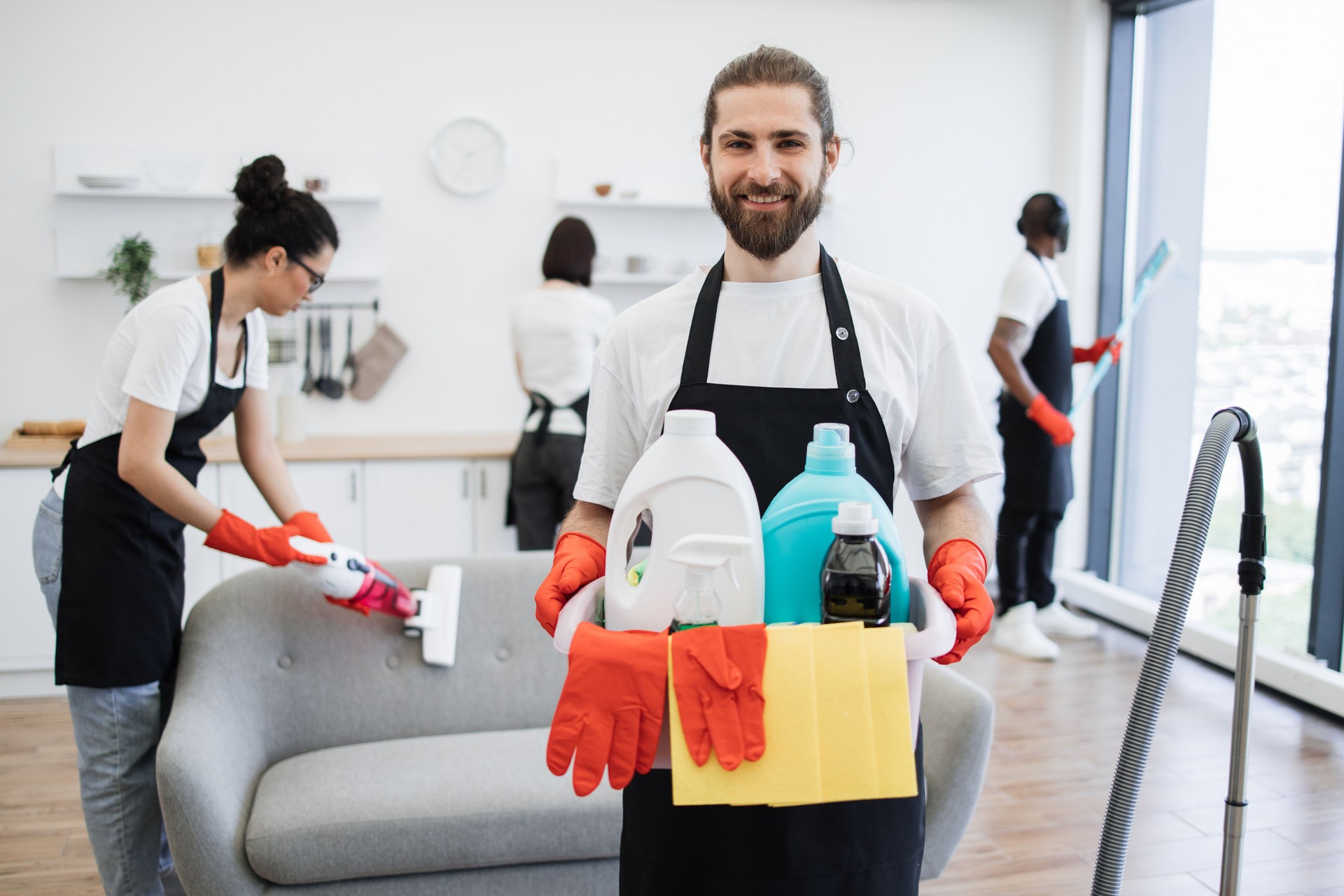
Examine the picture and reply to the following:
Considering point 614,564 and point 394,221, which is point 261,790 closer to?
point 614,564

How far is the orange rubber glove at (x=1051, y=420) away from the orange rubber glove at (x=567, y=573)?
273 centimetres

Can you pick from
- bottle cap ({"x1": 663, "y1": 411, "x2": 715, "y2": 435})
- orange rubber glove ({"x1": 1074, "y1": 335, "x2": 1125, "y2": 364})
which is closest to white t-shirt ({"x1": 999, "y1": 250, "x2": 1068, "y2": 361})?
orange rubber glove ({"x1": 1074, "y1": 335, "x2": 1125, "y2": 364})

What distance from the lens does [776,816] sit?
1.22 meters

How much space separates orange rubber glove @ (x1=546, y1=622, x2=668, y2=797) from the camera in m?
0.99

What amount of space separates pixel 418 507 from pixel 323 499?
→ 0.34 metres

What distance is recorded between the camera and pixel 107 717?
6.80 feet

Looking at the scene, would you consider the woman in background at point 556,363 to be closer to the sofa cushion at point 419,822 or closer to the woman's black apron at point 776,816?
the sofa cushion at point 419,822

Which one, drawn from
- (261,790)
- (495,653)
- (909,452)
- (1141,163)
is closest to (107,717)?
(261,790)

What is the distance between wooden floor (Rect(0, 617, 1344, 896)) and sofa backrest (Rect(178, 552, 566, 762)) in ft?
2.39

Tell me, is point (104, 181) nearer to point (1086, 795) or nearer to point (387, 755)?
point (387, 755)

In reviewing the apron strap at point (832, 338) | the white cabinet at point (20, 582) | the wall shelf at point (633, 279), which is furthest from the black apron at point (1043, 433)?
the white cabinet at point (20, 582)

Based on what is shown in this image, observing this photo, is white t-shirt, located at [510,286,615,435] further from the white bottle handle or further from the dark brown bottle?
the dark brown bottle

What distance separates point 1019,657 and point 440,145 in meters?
3.10

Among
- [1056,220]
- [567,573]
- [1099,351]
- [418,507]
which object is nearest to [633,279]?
[418,507]
